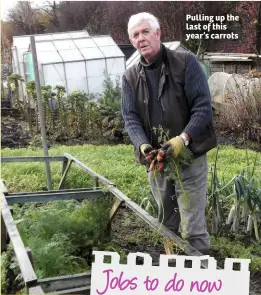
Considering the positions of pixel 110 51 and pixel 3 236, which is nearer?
pixel 3 236

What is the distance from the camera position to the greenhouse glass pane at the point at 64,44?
709cm

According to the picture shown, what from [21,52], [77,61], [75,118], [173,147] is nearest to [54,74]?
[77,61]

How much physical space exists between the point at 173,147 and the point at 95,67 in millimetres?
5483

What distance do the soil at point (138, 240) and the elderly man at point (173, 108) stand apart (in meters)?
0.21

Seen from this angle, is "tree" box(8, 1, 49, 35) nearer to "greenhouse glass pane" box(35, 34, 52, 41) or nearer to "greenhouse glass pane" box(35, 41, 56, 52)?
"greenhouse glass pane" box(35, 41, 56, 52)

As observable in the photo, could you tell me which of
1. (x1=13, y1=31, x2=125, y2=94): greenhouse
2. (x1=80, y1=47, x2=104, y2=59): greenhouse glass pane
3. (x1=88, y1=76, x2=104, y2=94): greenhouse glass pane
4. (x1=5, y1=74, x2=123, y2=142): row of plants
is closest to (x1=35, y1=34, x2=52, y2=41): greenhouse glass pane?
(x1=13, y1=31, x2=125, y2=94): greenhouse

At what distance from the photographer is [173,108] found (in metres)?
1.88

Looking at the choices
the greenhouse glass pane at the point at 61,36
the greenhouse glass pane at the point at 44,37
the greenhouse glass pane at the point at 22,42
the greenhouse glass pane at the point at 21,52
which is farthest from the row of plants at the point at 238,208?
the greenhouse glass pane at the point at 22,42

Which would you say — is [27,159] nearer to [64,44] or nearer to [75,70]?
[75,70]

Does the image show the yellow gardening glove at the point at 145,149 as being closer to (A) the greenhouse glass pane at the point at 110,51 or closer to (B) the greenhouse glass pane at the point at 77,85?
(B) the greenhouse glass pane at the point at 77,85

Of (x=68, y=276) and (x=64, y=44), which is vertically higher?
(x=64, y=44)

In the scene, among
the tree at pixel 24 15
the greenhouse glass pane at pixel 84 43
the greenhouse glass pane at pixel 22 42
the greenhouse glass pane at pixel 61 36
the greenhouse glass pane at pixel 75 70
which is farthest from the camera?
the greenhouse glass pane at pixel 22 42

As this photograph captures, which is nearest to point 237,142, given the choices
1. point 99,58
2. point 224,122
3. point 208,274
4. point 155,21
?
point 224,122

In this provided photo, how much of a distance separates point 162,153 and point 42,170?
7.46 ft
